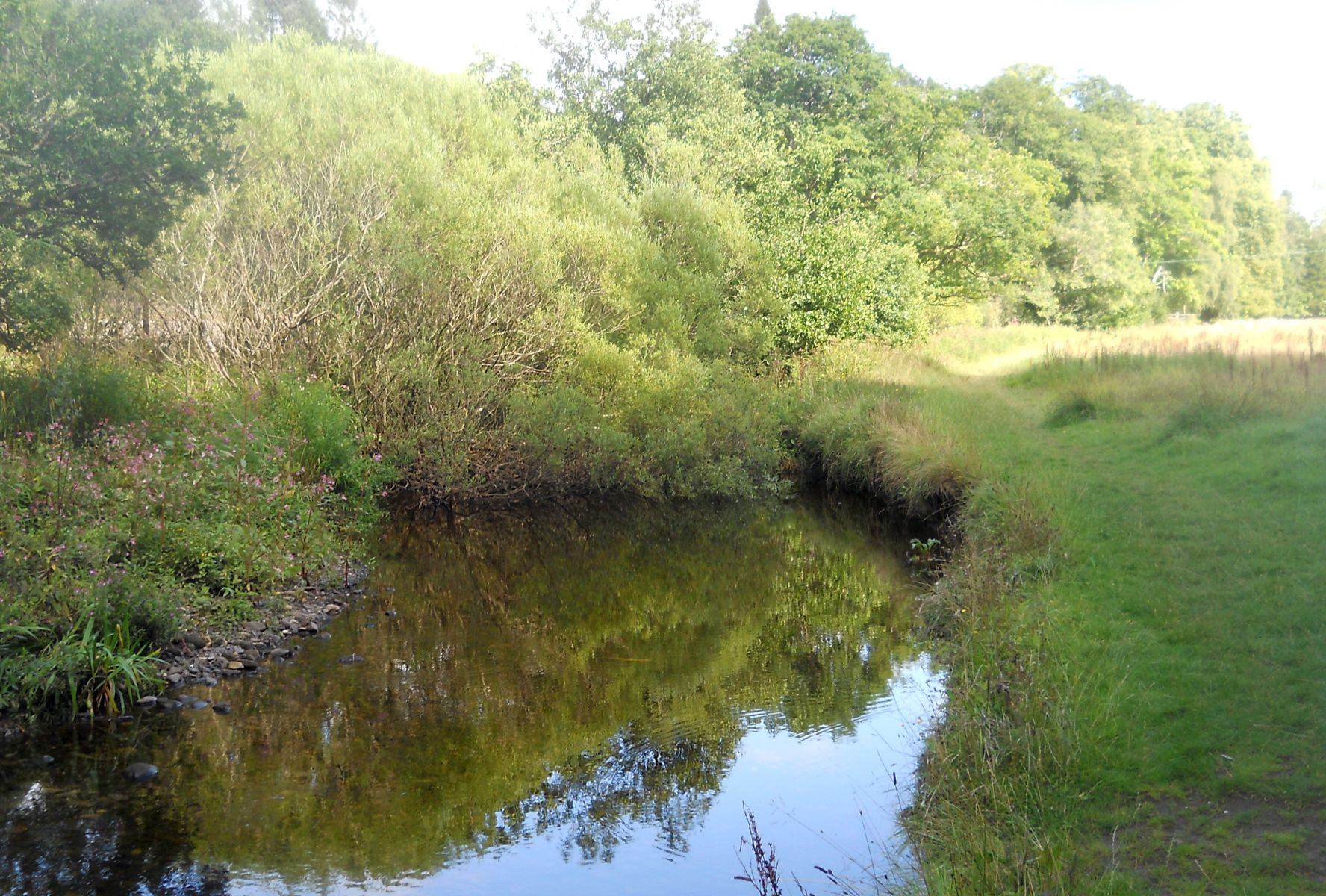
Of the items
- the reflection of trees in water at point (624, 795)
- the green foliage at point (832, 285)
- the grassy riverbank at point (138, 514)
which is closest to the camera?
the reflection of trees in water at point (624, 795)

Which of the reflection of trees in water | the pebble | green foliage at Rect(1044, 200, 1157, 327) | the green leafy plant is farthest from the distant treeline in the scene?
green foliage at Rect(1044, 200, 1157, 327)

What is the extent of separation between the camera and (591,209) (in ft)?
66.4

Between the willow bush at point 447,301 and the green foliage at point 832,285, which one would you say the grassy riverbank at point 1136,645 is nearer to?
the willow bush at point 447,301

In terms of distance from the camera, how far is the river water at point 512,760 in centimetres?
612

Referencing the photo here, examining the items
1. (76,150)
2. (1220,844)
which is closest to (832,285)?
(76,150)

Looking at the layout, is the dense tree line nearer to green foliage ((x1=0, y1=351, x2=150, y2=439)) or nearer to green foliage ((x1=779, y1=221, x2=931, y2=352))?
green foliage ((x1=779, y1=221, x2=931, y2=352))

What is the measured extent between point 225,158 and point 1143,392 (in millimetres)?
14900

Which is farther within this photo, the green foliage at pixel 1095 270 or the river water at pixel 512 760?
the green foliage at pixel 1095 270

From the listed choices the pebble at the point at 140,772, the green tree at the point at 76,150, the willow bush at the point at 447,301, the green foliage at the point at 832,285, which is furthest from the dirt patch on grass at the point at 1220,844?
the green foliage at the point at 832,285

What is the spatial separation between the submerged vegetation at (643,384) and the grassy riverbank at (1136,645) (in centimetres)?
4

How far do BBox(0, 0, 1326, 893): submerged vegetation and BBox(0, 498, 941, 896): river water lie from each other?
0.87 m

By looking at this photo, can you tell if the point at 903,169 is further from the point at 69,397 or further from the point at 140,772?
the point at 140,772

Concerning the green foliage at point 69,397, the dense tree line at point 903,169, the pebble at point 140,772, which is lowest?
the pebble at point 140,772

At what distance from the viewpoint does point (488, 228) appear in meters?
17.8
